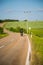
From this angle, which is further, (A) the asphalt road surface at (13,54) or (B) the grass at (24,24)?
(B) the grass at (24,24)

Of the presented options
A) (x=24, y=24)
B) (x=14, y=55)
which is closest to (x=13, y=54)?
(x=14, y=55)

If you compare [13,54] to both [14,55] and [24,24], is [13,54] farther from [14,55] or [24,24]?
[24,24]

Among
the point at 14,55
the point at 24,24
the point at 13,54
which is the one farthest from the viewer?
the point at 24,24

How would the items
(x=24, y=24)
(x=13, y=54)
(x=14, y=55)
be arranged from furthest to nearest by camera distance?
1. (x=24, y=24)
2. (x=13, y=54)
3. (x=14, y=55)

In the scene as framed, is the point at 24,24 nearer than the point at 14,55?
No

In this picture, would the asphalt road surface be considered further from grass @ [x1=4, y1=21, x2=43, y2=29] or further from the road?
grass @ [x1=4, y1=21, x2=43, y2=29]

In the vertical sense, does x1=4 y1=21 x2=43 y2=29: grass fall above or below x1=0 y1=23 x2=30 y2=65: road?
below

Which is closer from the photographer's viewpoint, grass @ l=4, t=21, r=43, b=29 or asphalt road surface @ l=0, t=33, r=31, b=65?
asphalt road surface @ l=0, t=33, r=31, b=65

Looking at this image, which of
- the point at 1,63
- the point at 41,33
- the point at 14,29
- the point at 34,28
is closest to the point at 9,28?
the point at 14,29

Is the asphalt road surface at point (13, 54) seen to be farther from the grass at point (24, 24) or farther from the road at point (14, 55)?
the grass at point (24, 24)

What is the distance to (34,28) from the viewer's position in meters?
105

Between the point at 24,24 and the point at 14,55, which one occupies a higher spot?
the point at 14,55

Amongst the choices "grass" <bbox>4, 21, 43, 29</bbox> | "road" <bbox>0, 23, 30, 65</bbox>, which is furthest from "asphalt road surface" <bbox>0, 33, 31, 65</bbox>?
"grass" <bbox>4, 21, 43, 29</bbox>

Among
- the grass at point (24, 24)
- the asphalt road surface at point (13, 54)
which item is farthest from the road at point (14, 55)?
the grass at point (24, 24)
